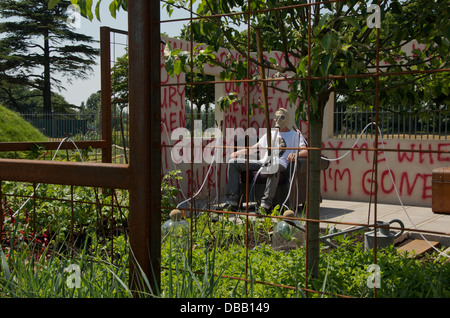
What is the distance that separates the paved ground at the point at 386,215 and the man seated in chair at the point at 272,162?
2.74 ft

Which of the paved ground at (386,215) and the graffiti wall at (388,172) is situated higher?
the graffiti wall at (388,172)

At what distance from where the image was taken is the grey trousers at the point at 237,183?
6.42m

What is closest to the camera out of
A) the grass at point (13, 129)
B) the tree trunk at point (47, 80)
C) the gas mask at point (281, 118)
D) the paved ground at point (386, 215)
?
the paved ground at point (386, 215)

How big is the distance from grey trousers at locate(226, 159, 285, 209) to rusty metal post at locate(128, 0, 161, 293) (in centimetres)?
423

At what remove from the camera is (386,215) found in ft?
22.7

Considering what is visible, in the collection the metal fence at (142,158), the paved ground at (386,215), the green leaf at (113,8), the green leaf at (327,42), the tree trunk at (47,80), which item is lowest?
the paved ground at (386,215)

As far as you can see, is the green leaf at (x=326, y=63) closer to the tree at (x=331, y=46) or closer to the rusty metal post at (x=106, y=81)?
the tree at (x=331, y=46)

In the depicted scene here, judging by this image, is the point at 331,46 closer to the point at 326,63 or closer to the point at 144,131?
the point at 326,63

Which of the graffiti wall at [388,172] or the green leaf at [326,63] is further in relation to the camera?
the graffiti wall at [388,172]

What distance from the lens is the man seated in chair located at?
6352 millimetres

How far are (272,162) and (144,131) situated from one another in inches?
167

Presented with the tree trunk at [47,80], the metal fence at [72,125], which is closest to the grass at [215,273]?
the metal fence at [72,125]

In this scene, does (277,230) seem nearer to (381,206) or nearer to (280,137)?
(280,137)
